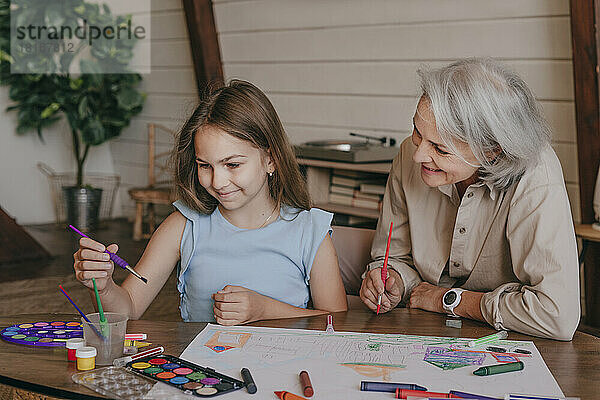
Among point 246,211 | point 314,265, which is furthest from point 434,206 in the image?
point 246,211

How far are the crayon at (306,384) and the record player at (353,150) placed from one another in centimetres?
269

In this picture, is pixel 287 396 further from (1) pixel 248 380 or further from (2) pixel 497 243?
(2) pixel 497 243

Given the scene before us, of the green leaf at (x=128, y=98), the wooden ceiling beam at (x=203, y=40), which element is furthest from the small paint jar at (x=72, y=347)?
the green leaf at (x=128, y=98)

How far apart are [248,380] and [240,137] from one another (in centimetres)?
73

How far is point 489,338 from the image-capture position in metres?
1.56

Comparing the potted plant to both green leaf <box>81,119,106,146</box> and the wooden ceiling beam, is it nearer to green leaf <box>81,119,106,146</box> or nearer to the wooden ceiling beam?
green leaf <box>81,119,106,146</box>

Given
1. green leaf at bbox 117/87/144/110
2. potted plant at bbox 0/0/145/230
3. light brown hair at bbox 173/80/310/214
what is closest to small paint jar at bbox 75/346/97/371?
light brown hair at bbox 173/80/310/214

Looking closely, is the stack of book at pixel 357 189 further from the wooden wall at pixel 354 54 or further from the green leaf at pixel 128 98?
the green leaf at pixel 128 98

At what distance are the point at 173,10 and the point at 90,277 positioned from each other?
4107mm

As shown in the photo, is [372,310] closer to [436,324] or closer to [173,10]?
[436,324]

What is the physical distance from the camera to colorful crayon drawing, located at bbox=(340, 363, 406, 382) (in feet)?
4.37

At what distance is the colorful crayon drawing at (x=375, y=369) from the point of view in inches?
52.5

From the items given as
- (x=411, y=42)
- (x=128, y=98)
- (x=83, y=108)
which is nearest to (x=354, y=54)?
(x=411, y=42)

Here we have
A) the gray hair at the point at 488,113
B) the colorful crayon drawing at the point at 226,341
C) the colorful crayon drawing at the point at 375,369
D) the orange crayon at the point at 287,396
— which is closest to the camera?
the orange crayon at the point at 287,396
